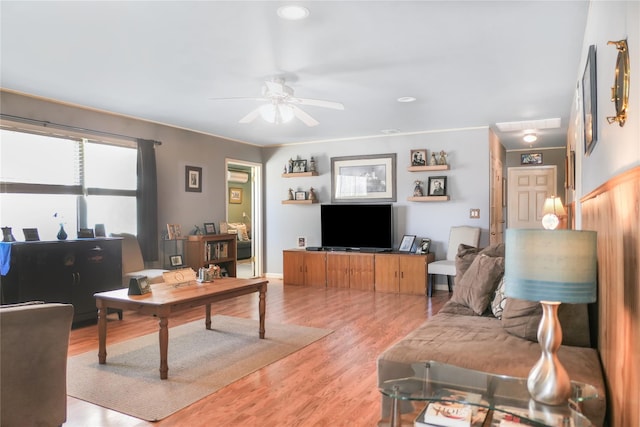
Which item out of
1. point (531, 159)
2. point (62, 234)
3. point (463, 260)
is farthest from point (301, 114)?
point (531, 159)

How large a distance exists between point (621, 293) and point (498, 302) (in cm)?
151

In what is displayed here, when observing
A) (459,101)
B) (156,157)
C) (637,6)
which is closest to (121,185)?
(156,157)

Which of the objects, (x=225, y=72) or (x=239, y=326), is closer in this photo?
(x=225, y=72)

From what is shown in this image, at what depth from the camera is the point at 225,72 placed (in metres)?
3.79

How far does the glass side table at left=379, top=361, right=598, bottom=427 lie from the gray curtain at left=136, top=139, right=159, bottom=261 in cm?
453

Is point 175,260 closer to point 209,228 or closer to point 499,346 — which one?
point 209,228

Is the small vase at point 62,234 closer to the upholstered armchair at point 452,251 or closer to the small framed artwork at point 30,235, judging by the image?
the small framed artwork at point 30,235

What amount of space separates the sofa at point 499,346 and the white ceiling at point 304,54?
5.49ft

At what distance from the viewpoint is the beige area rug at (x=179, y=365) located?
276 cm

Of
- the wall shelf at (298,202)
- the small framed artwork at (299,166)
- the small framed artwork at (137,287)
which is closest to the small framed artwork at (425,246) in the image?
the wall shelf at (298,202)

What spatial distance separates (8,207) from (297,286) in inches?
160

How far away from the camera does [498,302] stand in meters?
2.86

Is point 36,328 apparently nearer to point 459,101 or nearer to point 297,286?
point 459,101

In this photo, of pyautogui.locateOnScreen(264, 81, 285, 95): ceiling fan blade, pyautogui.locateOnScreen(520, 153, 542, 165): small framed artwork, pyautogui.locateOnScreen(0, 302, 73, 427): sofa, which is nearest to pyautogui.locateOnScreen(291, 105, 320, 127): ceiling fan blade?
pyautogui.locateOnScreen(264, 81, 285, 95): ceiling fan blade
